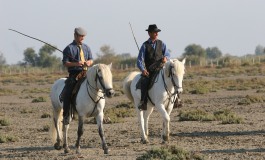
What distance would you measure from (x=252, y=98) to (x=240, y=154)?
16.3 m

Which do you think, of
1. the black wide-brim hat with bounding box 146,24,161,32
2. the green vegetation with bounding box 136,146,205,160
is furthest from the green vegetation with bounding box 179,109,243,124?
the green vegetation with bounding box 136,146,205,160

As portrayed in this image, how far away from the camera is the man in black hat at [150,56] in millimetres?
15125

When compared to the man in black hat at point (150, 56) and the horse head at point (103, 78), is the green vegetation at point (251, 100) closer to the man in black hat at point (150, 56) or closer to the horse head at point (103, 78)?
the man in black hat at point (150, 56)

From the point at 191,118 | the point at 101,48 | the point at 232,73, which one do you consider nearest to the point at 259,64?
the point at 232,73

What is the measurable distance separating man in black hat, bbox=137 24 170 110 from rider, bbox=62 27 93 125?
1.73 m

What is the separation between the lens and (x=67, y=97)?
1357 cm

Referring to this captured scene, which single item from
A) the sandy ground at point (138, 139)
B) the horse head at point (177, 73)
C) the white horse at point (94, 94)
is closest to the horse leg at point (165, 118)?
the sandy ground at point (138, 139)

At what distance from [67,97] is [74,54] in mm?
985

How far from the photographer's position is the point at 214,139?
15.7m

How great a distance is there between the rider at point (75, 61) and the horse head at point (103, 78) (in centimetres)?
74

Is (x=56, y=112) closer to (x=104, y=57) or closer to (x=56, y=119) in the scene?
(x=56, y=119)

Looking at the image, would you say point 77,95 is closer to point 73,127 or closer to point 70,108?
point 70,108

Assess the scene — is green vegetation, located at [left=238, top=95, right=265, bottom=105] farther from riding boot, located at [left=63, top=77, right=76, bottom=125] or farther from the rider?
riding boot, located at [left=63, top=77, right=76, bottom=125]

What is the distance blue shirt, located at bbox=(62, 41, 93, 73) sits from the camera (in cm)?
1372
